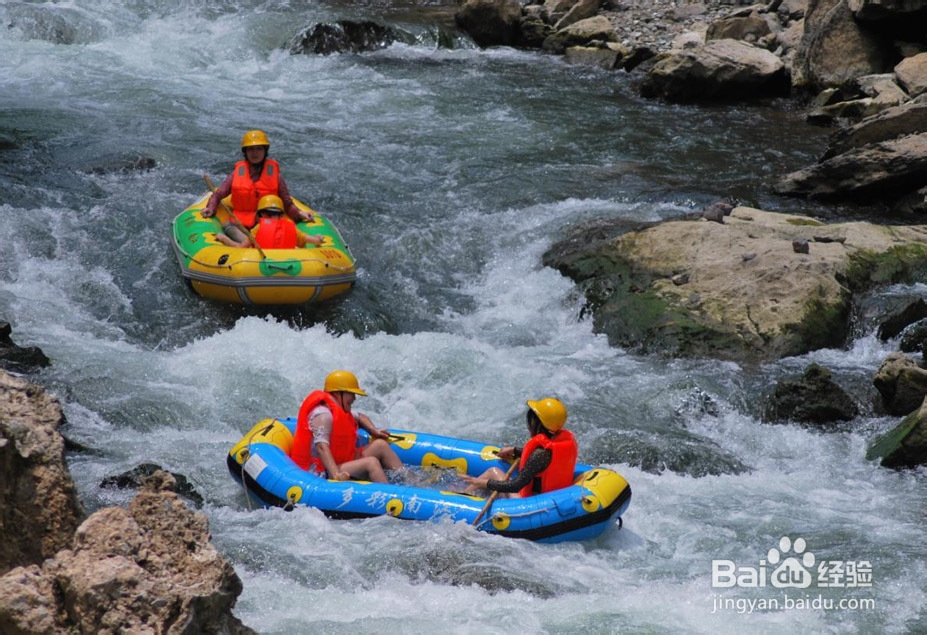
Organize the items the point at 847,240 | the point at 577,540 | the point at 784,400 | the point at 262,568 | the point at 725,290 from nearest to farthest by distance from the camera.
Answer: the point at 262,568 → the point at 577,540 → the point at 784,400 → the point at 725,290 → the point at 847,240

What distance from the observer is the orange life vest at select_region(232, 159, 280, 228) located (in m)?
10.0

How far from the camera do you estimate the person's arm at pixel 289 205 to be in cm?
1016

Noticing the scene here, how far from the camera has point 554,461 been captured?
21.7ft

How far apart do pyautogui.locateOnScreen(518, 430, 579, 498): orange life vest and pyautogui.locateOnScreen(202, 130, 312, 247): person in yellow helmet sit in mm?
4349

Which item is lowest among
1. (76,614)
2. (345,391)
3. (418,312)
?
(418,312)

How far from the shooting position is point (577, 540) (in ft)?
21.1

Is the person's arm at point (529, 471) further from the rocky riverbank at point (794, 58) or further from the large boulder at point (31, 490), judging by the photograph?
the rocky riverbank at point (794, 58)

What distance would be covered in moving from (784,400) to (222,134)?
7843mm

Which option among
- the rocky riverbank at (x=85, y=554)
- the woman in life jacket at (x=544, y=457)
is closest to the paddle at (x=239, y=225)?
the woman in life jacket at (x=544, y=457)

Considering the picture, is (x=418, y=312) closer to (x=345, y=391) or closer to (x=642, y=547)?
(x=345, y=391)

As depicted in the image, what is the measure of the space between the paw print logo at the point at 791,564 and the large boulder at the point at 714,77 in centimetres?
999

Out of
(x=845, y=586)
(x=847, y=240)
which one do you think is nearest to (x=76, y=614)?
(x=845, y=586)

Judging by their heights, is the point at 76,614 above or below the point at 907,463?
above

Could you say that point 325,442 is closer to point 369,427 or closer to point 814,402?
point 369,427
